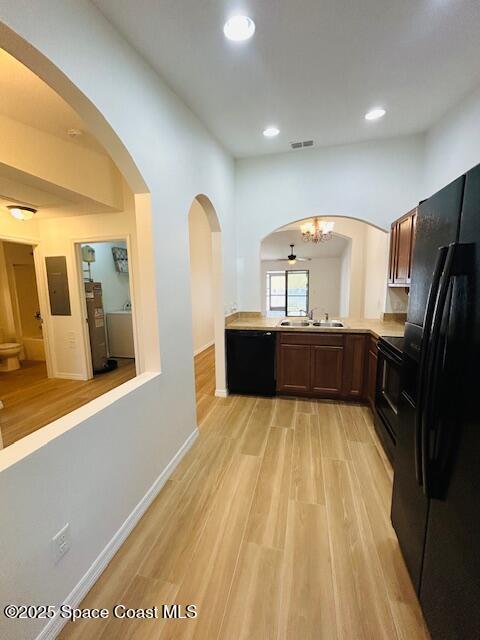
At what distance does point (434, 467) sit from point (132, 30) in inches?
110

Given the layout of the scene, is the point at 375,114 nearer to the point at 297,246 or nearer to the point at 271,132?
the point at 271,132

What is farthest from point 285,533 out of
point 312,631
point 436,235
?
point 436,235

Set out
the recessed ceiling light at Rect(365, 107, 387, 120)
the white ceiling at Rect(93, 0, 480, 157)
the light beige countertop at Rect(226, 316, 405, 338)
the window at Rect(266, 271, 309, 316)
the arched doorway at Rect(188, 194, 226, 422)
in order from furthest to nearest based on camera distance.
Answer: the window at Rect(266, 271, 309, 316)
the arched doorway at Rect(188, 194, 226, 422)
the light beige countertop at Rect(226, 316, 405, 338)
the recessed ceiling light at Rect(365, 107, 387, 120)
the white ceiling at Rect(93, 0, 480, 157)

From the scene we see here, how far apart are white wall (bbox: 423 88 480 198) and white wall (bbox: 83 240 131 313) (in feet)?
16.5

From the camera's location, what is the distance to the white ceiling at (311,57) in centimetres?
158

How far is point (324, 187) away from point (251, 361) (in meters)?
2.40

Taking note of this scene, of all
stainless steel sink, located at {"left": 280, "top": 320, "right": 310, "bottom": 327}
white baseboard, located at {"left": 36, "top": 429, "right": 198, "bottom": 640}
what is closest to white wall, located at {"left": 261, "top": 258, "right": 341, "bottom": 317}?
stainless steel sink, located at {"left": 280, "top": 320, "right": 310, "bottom": 327}

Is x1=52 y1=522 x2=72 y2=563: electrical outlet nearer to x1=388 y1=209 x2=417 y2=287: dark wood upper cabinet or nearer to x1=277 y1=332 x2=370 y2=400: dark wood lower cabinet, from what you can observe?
x1=277 y1=332 x2=370 y2=400: dark wood lower cabinet

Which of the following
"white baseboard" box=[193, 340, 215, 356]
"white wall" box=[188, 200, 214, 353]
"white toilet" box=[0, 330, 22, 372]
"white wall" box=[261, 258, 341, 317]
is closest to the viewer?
"white toilet" box=[0, 330, 22, 372]

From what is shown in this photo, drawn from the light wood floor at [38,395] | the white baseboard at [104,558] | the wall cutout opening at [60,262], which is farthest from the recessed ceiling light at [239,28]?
the light wood floor at [38,395]

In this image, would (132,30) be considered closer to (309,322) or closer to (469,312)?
(469,312)

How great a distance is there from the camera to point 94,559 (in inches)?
56.9

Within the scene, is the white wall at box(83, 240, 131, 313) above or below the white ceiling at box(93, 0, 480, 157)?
below

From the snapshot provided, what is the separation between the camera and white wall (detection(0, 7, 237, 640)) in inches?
43.8
